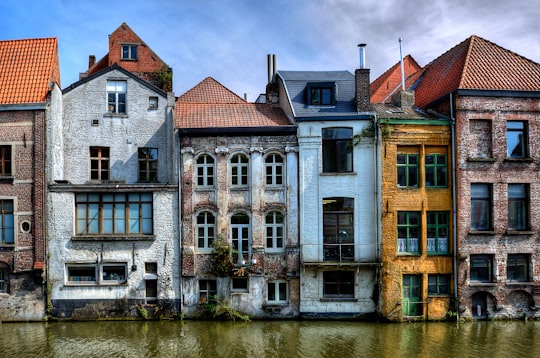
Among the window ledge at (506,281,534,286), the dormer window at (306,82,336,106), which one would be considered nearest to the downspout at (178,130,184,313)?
the dormer window at (306,82,336,106)

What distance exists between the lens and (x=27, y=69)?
66.5 feet

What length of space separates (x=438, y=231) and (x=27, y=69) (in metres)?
19.9

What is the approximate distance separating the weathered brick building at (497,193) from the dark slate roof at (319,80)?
438cm

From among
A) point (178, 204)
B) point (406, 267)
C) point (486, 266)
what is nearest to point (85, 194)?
point (178, 204)

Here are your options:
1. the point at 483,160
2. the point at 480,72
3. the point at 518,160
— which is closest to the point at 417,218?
the point at 483,160

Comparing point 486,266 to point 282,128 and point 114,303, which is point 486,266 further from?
point 114,303

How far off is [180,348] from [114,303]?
518cm

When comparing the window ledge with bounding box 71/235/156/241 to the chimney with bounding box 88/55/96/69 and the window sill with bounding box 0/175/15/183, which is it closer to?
the window sill with bounding box 0/175/15/183

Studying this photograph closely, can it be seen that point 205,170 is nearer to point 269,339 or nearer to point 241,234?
point 241,234

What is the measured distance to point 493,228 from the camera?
19719 millimetres

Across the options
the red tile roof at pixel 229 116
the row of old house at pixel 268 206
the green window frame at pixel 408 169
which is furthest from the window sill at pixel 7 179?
the green window frame at pixel 408 169

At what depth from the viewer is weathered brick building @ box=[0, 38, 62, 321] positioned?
62.4ft

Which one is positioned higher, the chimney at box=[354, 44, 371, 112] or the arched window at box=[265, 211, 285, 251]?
the chimney at box=[354, 44, 371, 112]

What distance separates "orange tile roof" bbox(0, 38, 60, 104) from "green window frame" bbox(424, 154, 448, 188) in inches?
673
